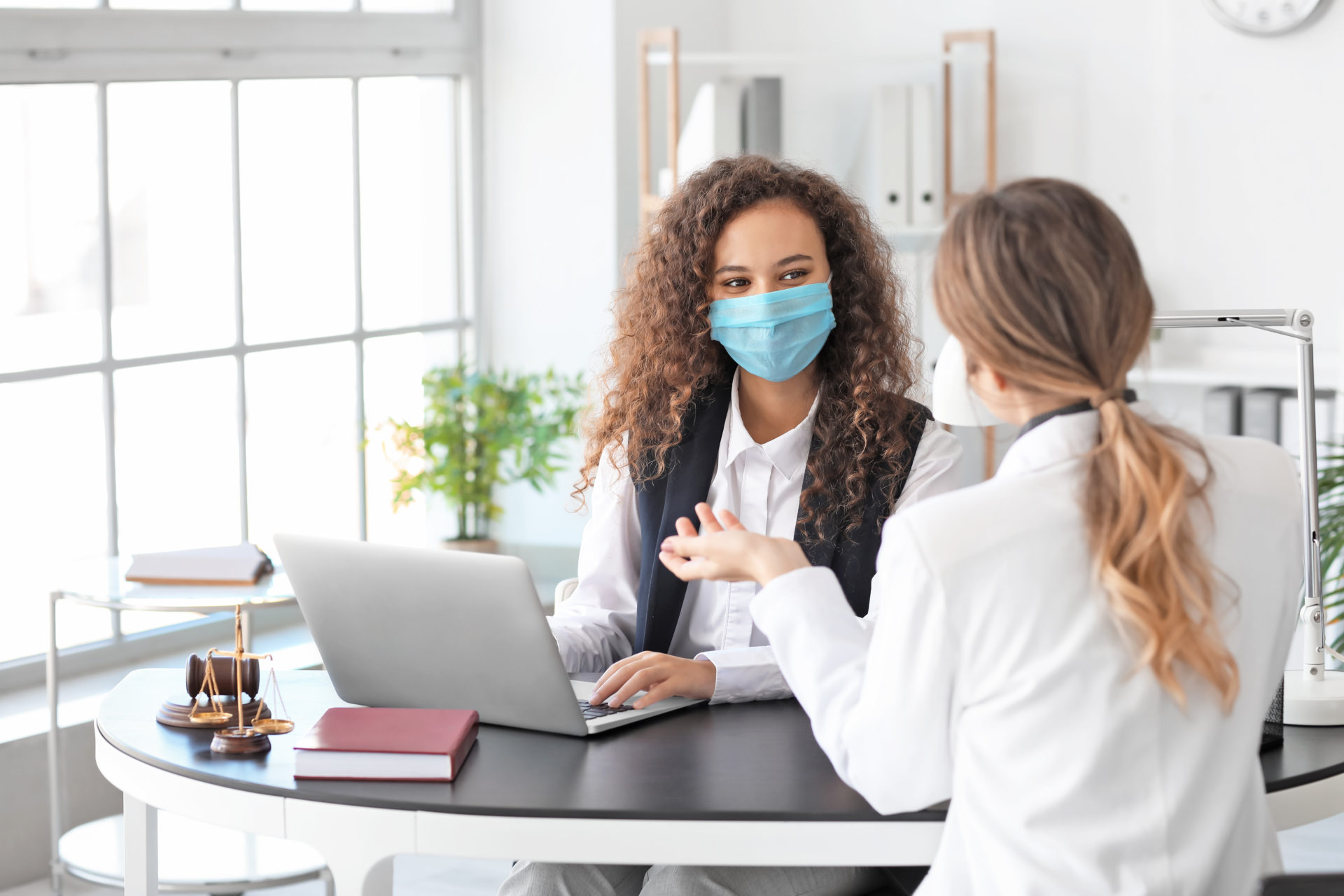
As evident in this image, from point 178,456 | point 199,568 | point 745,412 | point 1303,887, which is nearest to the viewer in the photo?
point 1303,887

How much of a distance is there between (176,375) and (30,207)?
1.63ft

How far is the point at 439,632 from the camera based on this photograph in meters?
1.55

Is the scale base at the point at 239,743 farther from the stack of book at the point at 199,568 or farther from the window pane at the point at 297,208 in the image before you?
the window pane at the point at 297,208

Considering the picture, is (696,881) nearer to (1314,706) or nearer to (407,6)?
(1314,706)

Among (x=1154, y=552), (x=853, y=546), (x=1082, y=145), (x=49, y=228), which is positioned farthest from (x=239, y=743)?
(x=1082, y=145)

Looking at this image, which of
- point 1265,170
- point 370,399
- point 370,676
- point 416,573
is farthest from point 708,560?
point 1265,170

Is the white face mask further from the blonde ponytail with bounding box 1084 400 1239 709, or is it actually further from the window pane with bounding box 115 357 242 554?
the window pane with bounding box 115 357 242 554

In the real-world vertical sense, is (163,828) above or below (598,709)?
below

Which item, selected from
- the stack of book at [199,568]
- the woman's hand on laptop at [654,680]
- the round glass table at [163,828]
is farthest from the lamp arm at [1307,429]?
the stack of book at [199,568]

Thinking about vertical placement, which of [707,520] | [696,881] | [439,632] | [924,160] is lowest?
[696,881]

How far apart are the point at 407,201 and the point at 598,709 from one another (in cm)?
264

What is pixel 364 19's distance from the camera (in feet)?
12.3

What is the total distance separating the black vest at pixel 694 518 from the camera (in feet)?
6.30

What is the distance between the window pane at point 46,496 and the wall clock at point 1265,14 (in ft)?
9.49
